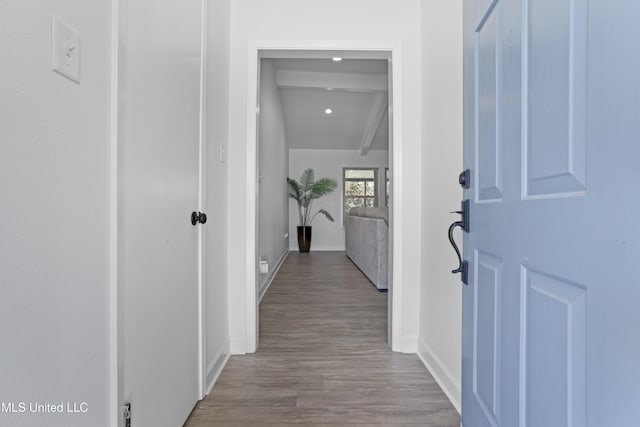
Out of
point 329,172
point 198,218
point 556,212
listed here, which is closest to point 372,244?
point 198,218

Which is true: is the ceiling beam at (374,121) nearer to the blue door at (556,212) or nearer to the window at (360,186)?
the window at (360,186)

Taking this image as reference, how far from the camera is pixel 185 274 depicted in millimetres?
1525

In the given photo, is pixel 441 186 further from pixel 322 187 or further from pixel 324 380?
pixel 322 187

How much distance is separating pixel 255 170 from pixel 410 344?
4.93 ft

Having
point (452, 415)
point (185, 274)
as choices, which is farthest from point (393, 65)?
point (452, 415)

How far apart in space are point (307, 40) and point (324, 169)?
6.11m

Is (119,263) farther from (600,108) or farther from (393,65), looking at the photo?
(393,65)

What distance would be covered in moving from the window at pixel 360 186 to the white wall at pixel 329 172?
153 millimetres

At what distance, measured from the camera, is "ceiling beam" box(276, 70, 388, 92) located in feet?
17.0

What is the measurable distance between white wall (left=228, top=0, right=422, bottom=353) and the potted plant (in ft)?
18.0

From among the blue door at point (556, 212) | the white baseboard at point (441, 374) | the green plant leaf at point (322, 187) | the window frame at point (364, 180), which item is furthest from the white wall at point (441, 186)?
the window frame at point (364, 180)

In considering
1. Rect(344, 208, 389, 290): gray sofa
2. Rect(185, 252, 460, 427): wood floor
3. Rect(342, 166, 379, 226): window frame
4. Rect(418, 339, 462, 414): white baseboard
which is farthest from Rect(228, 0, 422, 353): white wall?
Rect(342, 166, 379, 226): window frame

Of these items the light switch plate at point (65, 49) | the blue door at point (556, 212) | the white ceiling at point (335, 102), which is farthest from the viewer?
the white ceiling at point (335, 102)

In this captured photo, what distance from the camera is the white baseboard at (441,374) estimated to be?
1.65m
